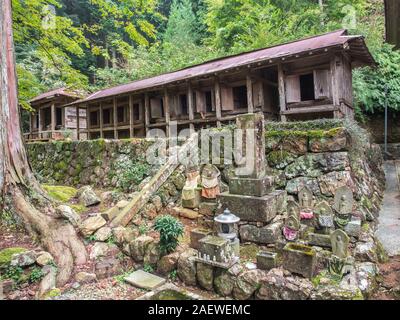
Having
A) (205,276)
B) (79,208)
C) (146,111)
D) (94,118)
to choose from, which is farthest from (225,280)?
(94,118)

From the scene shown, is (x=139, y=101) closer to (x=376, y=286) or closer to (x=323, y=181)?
(x=323, y=181)

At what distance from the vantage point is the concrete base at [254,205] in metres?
5.12

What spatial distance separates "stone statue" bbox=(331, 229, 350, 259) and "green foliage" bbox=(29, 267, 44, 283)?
15.9 feet

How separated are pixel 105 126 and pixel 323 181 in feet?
44.6

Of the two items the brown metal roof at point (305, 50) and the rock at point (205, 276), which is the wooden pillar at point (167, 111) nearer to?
the brown metal roof at point (305, 50)

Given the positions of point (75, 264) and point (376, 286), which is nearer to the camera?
point (376, 286)

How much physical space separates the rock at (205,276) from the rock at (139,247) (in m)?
1.15

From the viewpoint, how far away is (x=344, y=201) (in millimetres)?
5039

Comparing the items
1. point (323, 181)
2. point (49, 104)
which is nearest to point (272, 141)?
point (323, 181)

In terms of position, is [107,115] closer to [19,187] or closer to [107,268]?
[19,187]

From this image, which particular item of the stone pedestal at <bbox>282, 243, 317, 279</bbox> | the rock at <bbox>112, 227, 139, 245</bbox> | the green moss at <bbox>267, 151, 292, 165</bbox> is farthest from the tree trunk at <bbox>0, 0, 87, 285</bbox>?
the green moss at <bbox>267, 151, 292, 165</bbox>

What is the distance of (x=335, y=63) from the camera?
8711 mm
